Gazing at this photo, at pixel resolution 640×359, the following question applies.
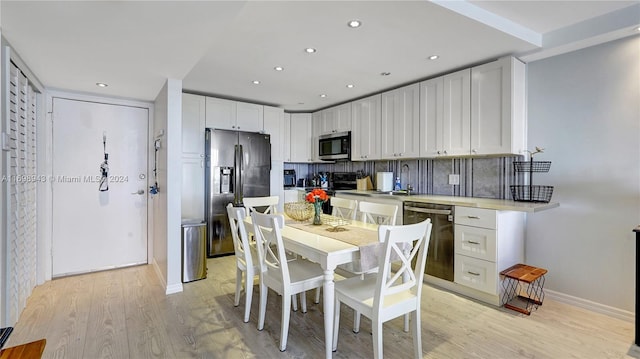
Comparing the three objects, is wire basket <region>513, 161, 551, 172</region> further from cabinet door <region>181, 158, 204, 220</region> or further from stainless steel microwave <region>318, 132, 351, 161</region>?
cabinet door <region>181, 158, 204, 220</region>

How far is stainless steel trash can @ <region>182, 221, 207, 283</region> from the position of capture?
3.27 metres

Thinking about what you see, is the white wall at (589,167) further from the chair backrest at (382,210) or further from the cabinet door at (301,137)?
the cabinet door at (301,137)

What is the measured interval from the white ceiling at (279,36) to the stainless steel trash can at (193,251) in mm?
1535

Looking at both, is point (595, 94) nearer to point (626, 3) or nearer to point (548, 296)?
point (626, 3)

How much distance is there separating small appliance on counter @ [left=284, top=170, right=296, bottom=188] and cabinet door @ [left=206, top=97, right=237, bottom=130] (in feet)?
4.63

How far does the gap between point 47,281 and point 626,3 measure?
577cm

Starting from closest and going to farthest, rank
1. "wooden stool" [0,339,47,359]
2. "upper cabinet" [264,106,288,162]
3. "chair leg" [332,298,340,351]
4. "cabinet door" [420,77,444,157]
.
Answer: "wooden stool" [0,339,47,359], "chair leg" [332,298,340,351], "cabinet door" [420,77,444,157], "upper cabinet" [264,106,288,162]

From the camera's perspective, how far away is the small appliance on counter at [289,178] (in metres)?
5.53

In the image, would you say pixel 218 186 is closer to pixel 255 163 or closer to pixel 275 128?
pixel 255 163

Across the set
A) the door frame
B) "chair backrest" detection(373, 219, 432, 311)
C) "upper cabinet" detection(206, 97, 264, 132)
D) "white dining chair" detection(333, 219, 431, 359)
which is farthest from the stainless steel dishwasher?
the door frame

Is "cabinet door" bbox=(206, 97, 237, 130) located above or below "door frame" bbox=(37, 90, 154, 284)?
above

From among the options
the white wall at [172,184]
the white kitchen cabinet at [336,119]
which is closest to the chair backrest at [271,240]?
the white wall at [172,184]

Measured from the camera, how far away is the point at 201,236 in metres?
3.36

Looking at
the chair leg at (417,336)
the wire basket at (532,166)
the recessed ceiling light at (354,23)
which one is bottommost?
the chair leg at (417,336)
